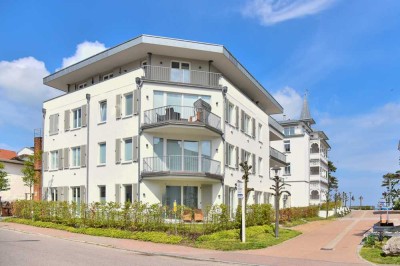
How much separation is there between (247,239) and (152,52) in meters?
15.0

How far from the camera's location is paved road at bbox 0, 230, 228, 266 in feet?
43.1

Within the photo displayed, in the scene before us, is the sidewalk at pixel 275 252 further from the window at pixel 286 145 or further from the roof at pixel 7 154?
the window at pixel 286 145

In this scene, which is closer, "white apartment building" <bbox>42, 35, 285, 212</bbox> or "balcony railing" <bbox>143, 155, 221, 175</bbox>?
"balcony railing" <bbox>143, 155, 221, 175</bbox>

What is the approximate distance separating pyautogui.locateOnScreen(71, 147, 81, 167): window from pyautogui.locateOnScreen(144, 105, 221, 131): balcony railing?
8.16 meters

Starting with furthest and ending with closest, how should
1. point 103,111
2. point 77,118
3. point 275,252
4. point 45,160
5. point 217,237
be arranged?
point 45,160
point 77,118
point 103,111
point 217,237
point 275,252

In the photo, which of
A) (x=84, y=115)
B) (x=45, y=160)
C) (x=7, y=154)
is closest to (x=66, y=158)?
(x=45, y=160)

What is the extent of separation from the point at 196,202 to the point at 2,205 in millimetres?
18395

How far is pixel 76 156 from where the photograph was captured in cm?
3450

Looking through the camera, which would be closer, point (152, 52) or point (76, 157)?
point (152, 52)

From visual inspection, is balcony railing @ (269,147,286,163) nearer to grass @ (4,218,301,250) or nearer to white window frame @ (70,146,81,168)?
white window frame @ (70,146,81,168)

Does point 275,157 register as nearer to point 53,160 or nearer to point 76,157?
point 76,157

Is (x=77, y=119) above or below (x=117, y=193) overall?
above

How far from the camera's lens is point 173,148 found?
29594 mm

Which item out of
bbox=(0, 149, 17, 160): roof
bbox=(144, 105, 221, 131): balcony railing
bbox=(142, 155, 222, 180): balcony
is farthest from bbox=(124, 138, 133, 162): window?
bbox=(0, 149, 17, 160): roof
